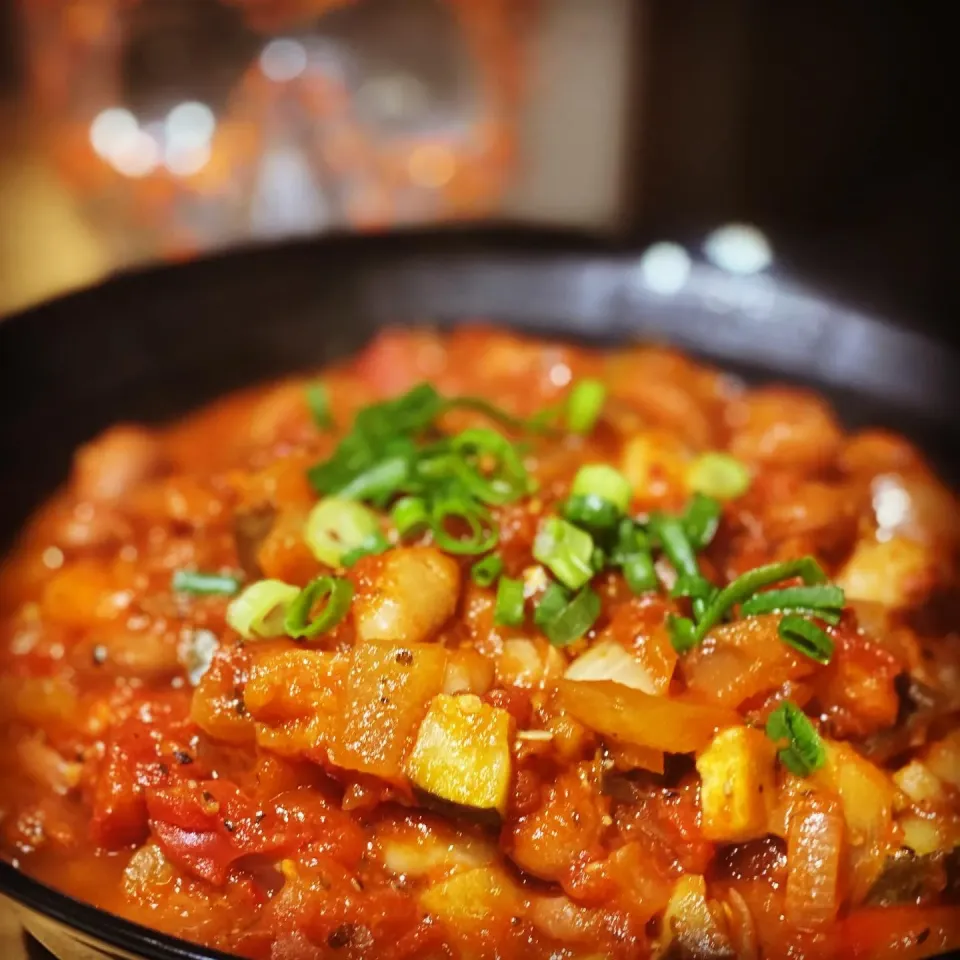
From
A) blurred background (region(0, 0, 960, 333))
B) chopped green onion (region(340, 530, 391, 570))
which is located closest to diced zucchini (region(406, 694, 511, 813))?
chopped green onion (region(340, 530, 391, 570))

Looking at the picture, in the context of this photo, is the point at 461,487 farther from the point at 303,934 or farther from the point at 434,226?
the point at 434,226

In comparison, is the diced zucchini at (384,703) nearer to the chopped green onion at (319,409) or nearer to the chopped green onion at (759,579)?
the chopped green onion at (759,579)

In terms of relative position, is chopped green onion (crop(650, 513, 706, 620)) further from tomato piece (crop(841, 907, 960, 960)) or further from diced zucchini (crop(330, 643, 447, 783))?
tomato piece (crop(841, 907, 960, 960))

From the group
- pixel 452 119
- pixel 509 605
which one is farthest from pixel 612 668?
pixel 452 119

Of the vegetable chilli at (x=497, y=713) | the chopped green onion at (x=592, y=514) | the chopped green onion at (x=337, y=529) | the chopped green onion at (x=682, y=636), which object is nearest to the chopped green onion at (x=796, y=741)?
the vegetable chilli at (x=497, y=713)

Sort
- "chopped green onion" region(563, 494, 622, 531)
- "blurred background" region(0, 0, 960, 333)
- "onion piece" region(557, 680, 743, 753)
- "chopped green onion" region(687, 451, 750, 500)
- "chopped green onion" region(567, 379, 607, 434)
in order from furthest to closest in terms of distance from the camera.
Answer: "blurred background" region(0, 0, 960, 333)
"chopped green onion" region(567, 379, 607, 434)
"chopped green onion" region(687, 451, 750, 500)
"chopped green onion" region(563, 494, 622, 531)
"onion piece" region(557, 680, 743, 753)

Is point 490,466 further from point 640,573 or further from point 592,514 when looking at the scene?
point 640,573

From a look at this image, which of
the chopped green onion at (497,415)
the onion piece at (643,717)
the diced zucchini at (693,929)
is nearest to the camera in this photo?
the diced zucchini at (693,929)

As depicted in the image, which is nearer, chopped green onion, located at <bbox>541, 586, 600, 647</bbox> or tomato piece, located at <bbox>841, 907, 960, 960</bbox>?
tomato piece, located at <bbox>841, 907, 960, 960</bbox>
